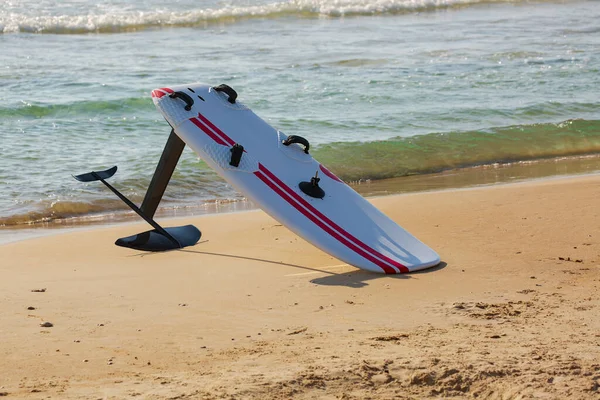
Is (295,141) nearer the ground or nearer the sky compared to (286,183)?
nearer the sky

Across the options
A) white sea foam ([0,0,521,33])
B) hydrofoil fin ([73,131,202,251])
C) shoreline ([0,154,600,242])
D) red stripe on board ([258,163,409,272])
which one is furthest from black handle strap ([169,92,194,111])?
white sea foam ([0,0,521,33])

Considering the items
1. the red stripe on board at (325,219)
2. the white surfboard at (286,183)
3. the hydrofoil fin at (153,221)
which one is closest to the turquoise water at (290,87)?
the hydrofoil fin at (153,221)

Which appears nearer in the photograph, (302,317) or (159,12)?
(302,317)

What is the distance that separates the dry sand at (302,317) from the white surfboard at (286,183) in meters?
0.17

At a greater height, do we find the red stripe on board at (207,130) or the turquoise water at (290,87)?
the red stripe on board at (207,130)

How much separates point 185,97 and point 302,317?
2.03 metres

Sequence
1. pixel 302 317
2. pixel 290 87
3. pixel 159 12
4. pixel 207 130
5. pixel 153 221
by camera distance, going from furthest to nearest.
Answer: pixel 159 12
pixel 290 87
pixel 153 221
pixel 207 130
pixel 302 317

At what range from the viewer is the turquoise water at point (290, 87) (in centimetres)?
887

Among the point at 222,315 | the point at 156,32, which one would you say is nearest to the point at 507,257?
the point at 222,315

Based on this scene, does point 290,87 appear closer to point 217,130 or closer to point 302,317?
point 217,130

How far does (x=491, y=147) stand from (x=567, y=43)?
25.6ft

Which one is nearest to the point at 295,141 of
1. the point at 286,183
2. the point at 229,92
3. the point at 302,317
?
the point at 286,183

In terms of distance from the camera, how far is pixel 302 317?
14.1 ft

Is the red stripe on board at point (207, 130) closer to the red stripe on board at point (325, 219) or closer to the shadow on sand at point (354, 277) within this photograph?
the red stripe on board at point (325, 219)
